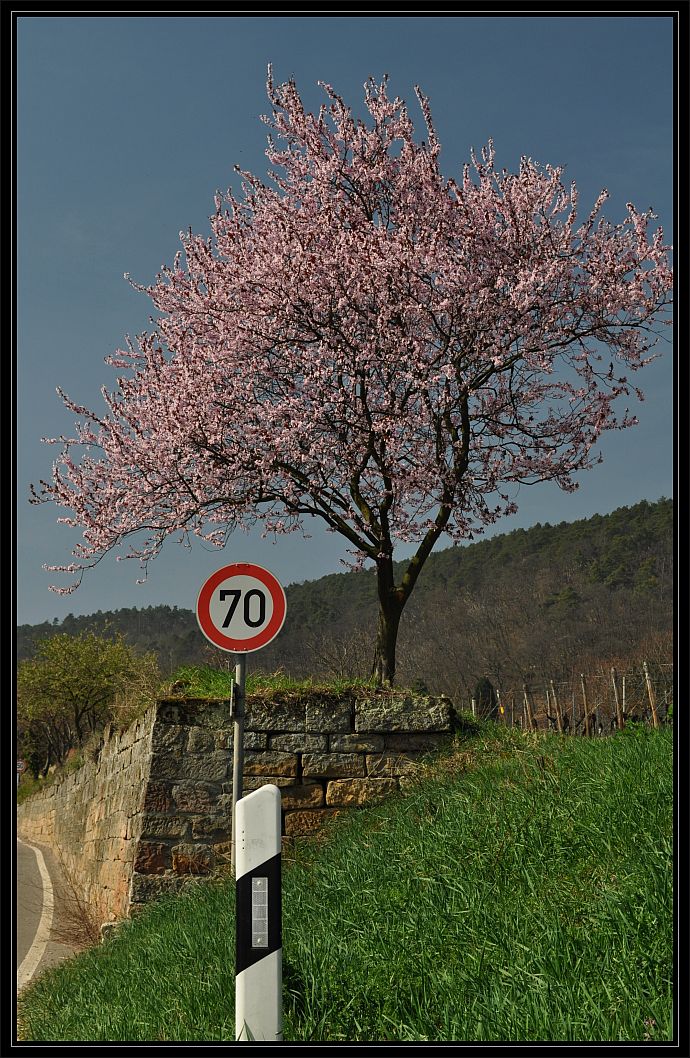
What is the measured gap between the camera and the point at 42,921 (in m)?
14.0

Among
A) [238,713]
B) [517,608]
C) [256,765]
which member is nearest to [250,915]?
[238,713]

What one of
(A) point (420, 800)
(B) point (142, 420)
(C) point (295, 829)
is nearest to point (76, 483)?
(B) point (142, 420)

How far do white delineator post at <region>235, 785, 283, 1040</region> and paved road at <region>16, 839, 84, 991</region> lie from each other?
6.84m

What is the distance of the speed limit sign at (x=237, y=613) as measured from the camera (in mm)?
7543

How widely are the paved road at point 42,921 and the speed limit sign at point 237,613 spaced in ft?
15.6

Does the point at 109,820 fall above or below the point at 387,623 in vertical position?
below

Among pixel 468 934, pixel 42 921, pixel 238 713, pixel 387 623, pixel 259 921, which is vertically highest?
pixel 387 623

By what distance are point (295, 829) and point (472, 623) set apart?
26.1m

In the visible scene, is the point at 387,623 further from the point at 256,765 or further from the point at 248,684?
the point at 256,765

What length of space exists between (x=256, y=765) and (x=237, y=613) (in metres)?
2.70

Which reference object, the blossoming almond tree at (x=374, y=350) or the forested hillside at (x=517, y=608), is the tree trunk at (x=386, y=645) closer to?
the blossoming almond tree at (x=374, y=350)

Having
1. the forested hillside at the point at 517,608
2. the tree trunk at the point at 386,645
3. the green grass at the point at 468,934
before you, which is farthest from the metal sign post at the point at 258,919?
the forested hillside at the point at 517,608

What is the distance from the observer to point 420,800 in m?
8.05

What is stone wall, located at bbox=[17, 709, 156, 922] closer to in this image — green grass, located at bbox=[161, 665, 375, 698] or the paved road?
the paved road
